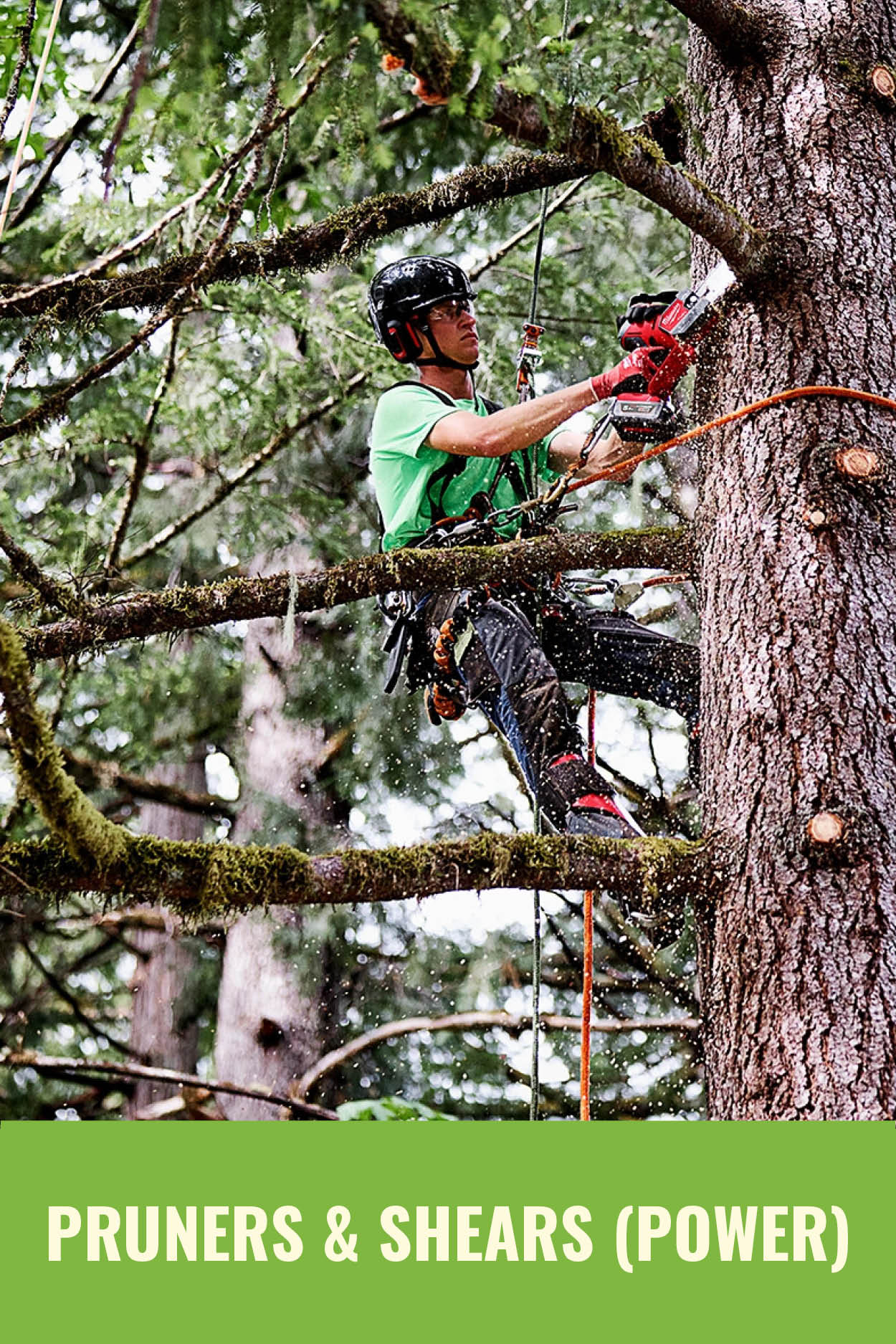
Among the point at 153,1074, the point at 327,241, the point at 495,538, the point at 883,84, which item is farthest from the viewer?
the point at 153,1074

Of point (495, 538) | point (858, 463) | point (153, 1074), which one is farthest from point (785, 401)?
point (153, 1074)

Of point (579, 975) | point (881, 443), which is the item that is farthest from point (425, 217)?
point (579, 975)

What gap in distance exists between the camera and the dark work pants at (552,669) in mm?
3580

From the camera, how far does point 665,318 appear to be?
319 centimetres

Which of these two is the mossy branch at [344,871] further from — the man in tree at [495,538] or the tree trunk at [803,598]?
the man in tree at [495,538]

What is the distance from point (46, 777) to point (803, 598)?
1.59 meters

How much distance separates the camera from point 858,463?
2.95 metres

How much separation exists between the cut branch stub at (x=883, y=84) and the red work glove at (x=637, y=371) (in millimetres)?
845

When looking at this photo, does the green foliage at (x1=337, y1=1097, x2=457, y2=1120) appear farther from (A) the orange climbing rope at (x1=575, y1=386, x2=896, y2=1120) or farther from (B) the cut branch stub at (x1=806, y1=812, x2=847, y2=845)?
(B) the cut branch stub at (x1=806, y1=812, x2=847, y2=845)

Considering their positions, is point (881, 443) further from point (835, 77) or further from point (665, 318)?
point (835, 77)

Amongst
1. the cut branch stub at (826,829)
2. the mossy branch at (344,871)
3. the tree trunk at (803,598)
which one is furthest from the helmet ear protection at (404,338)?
the cut branch stub at (826,829)

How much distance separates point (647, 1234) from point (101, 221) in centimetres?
542

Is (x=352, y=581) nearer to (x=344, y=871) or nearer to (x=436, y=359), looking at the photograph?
(x=344, y=871)

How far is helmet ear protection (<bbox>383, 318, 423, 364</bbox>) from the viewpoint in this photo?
171 inches
